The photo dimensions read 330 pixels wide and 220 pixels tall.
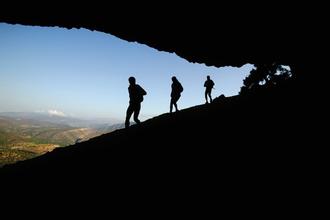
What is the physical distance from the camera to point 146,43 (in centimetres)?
1201

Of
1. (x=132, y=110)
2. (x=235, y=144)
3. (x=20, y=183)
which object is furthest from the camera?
(x=132, y=110)

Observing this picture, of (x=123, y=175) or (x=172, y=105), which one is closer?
(x=123, y=175)

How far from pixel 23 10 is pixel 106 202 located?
7.44 meters

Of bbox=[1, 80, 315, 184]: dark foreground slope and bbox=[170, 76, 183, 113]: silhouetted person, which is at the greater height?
bbox=[170, 76, 183, 113]: silhouetted person

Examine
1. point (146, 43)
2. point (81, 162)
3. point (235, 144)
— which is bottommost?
point (81, 162)

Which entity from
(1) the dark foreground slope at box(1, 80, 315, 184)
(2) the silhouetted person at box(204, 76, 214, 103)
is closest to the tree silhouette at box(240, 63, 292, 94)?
(2) the silhouetted person at box(204, 76, 214, 103)

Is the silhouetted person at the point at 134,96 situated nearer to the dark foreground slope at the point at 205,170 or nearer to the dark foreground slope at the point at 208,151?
the dark foreground slope at the point at 208,151

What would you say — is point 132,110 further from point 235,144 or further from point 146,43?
point 235,144

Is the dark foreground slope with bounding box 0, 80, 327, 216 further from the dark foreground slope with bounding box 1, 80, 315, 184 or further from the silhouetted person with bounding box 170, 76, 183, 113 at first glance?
the silhouetted person with bounding box 170, 76, 183, 113

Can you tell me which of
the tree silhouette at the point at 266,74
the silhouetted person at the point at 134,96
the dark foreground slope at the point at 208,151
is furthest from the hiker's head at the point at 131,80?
the tree silhouette at the point at 266,74

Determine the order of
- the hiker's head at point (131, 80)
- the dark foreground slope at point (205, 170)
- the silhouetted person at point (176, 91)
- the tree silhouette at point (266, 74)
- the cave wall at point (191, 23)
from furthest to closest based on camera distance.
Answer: the tree silhouette at point (266, 74) → the silhouetted person at point (176, 91) → the hiker's head at point (131, 80) → the cave wall at point (191, 23) → the dark foreground slope at point (205, 170)

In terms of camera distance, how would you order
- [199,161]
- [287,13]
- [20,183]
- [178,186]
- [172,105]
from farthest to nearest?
[172,105]
[287,13]
[20,183]
[199,161]
[178,186]

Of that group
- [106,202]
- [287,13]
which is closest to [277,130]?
[106,202]

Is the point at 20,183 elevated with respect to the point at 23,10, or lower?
lower
